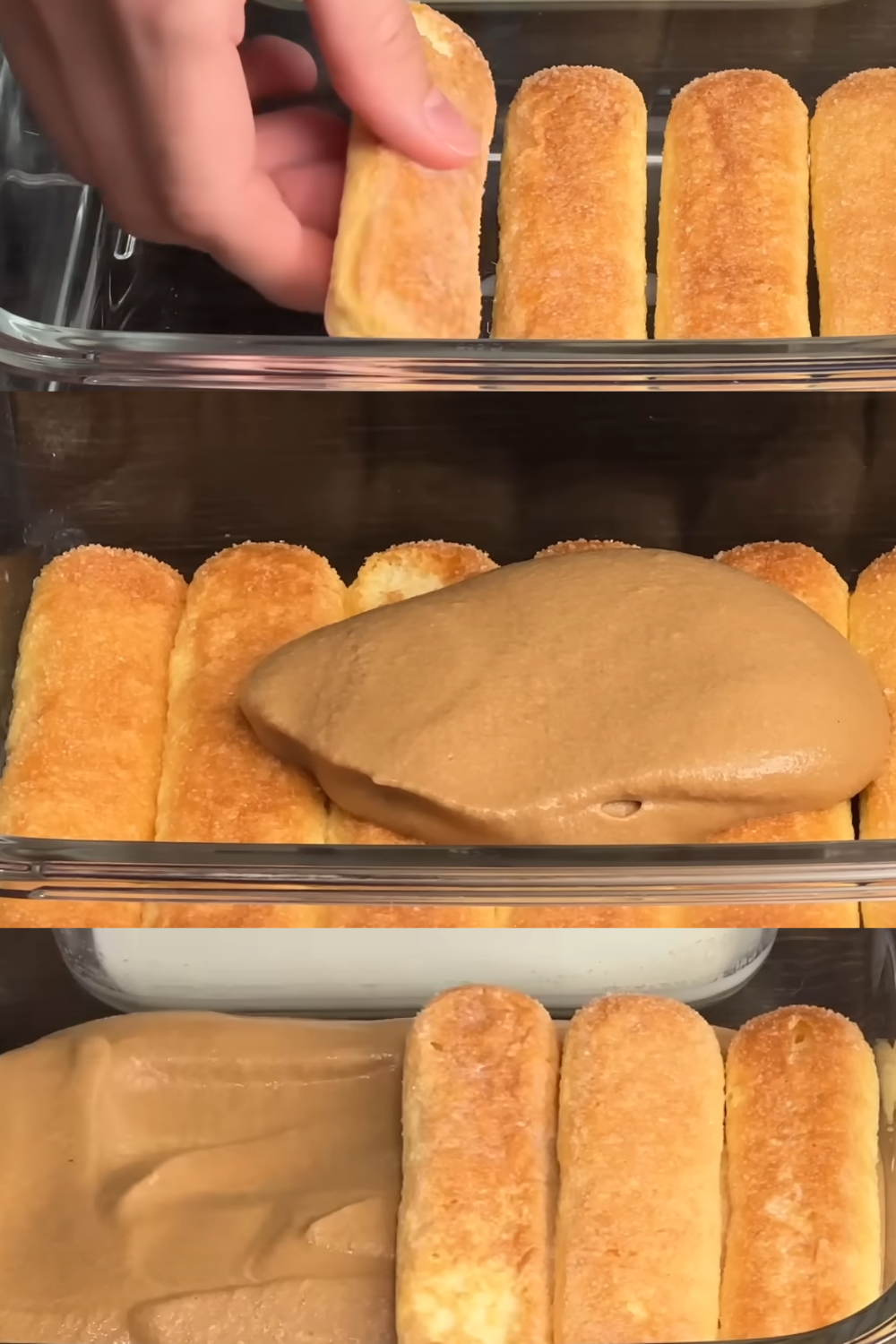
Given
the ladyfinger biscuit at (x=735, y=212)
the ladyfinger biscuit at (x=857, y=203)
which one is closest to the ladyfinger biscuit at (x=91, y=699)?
the ladyfinger biscuit at (x=735, y=212)

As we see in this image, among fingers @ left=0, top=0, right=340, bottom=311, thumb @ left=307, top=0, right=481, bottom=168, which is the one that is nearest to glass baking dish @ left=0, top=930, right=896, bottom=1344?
fingers @ left=0, top=0, right=340, bottom=311

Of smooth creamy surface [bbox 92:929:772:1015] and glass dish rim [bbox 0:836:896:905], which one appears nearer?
glass dish rim [bbox 0:836:896:905]

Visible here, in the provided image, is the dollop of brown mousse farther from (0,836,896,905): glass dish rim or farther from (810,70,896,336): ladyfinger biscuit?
(810,70,896,336): ladyfinger biscuit

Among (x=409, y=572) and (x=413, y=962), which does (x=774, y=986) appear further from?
(x=409, y=572)

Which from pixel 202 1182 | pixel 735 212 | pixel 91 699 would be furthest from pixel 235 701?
pixel 735 212

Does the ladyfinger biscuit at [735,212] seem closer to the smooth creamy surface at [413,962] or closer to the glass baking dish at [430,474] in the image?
the glass baking dish at [430,474]

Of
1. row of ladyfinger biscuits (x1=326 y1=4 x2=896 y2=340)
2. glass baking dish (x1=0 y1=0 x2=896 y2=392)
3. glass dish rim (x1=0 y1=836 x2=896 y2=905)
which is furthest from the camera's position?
row of ladyfinger biscuits (x1=326 y1=4 x2=896 y2=340)
